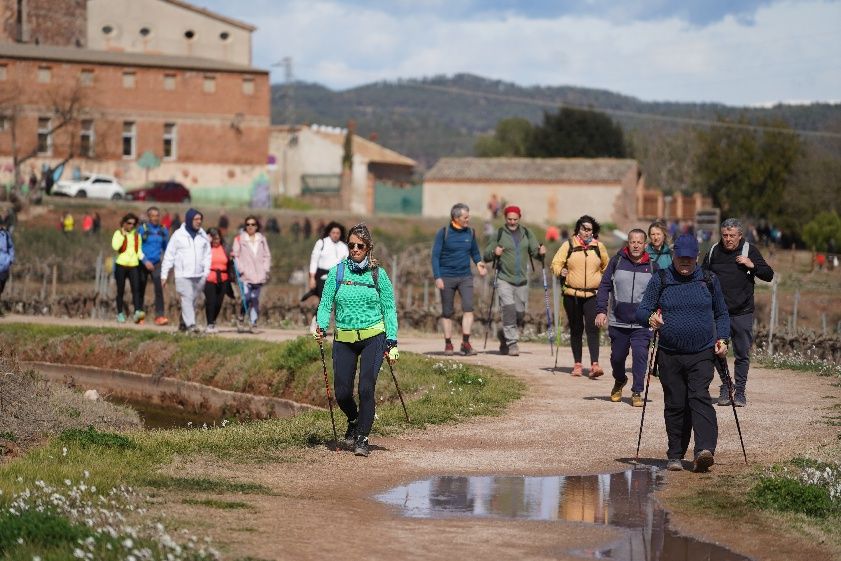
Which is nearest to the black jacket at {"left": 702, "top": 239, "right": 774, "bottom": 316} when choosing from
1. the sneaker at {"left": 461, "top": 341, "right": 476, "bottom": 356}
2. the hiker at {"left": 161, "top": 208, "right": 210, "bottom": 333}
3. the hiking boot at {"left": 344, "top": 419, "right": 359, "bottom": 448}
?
the hiking boot at {"left": 344, "top": 419, "right": 359, "bottom": 448}

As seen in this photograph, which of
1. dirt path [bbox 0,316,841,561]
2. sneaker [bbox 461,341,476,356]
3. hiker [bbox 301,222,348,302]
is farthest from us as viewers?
hiker [bbox 301,222,348,302]

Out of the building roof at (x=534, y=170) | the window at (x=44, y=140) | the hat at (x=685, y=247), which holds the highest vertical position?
the window at (x=44, y=140)

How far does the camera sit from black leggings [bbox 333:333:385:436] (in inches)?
531

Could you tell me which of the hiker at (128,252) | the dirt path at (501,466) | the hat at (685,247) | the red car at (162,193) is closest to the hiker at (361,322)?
the dirt path at (501,466)

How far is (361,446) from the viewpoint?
13.5 metres

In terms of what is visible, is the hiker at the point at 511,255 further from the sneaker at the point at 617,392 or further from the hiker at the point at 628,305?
the sneaker at the point at 617,392

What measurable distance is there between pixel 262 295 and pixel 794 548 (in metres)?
25.0

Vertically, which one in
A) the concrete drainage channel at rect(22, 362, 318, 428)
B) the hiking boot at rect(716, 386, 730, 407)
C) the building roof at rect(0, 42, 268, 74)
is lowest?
the concrete drainage channel at rect(22, 362, 318, 428)

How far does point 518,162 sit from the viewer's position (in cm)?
8531

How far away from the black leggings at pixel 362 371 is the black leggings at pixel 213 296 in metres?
12.1

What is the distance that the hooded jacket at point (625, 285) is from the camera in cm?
1694

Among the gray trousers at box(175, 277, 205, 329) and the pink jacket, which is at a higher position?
the pink jacket

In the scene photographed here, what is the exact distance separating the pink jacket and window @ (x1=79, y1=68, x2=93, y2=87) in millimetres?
52567

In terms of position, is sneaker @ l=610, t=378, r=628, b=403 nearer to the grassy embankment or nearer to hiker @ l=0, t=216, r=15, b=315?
the grassy embankment
